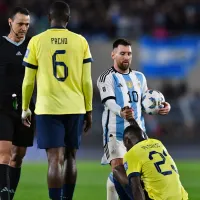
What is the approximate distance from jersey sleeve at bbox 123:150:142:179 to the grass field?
3.37 metres

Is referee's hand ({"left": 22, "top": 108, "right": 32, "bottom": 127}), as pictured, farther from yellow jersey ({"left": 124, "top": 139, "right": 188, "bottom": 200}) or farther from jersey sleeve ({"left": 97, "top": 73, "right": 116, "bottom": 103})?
yellow jersey ({"left": 124, "top": 139, "right": 188, "bottom": 200})

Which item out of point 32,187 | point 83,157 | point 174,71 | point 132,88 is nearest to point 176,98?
point 174,71

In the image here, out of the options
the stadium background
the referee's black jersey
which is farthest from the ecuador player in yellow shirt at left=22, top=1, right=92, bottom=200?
the stadium background

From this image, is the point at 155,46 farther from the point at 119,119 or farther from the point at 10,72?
the point at 10,72

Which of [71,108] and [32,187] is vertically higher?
[71,108]

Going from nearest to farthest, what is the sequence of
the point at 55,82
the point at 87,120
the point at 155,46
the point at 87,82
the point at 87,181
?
the point at 55,82
the point at 87,82
the point at 87,120
the point at 87,181
the point at 155,46

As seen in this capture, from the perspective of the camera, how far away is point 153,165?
23.9 ft

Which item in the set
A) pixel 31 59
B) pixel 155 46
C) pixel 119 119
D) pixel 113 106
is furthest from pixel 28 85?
pixel 155 46

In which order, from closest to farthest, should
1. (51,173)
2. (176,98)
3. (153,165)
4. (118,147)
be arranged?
(153,165) → (51,173) → (118,147) → (176,98)

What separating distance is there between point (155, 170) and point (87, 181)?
6.66 metres

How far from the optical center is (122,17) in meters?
24.5

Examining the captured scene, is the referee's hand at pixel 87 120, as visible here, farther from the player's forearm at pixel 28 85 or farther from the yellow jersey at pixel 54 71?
the player's forearm at pixel 28 85

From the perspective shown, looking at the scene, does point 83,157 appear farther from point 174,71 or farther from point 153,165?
point 153,165

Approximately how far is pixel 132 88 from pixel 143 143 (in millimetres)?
1564
